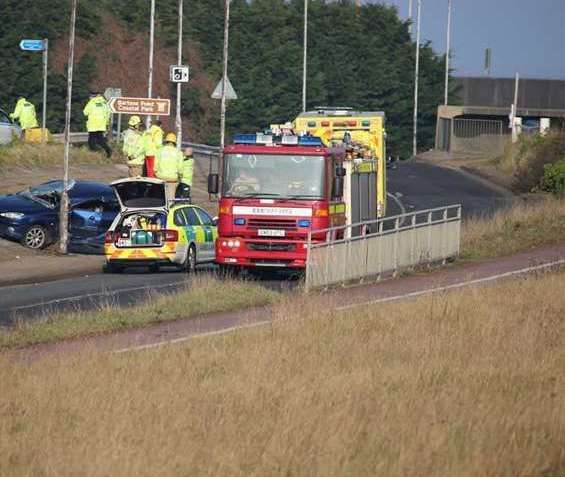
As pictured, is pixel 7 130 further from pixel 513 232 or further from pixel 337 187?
pixel 337 187

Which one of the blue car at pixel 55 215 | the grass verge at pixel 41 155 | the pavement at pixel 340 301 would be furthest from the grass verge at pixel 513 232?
the grass verge at pixel 41 155

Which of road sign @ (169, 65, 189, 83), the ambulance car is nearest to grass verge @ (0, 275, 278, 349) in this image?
the ambulance car

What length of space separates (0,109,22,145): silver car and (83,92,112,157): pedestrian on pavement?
219 centimetres

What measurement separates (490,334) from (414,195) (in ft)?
125

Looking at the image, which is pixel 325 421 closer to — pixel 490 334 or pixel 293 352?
pixel 293 352

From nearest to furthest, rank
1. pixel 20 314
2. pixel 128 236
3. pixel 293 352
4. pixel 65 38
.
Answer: pixel 293 352
pixel 20 314
pixel 128 236
pixel 65 38

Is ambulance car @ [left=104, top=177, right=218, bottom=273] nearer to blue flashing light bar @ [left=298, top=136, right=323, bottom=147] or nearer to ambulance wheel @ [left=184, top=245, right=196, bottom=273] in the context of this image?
ambulance wheel @ [left=184, top=245, right=196, bottom=273]

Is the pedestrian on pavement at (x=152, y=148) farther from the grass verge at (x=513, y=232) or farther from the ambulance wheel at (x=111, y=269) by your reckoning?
the grass verge at (x=513, y=232)

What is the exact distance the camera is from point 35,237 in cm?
3584

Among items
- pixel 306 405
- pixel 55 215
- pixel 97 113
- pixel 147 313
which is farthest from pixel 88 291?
pixel 97 113

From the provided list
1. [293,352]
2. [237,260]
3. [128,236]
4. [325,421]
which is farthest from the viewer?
[128,236]

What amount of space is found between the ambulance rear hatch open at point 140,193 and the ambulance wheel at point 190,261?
1.33 meters

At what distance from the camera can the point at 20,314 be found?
23.5 metres

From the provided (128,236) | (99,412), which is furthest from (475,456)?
(128,236)
